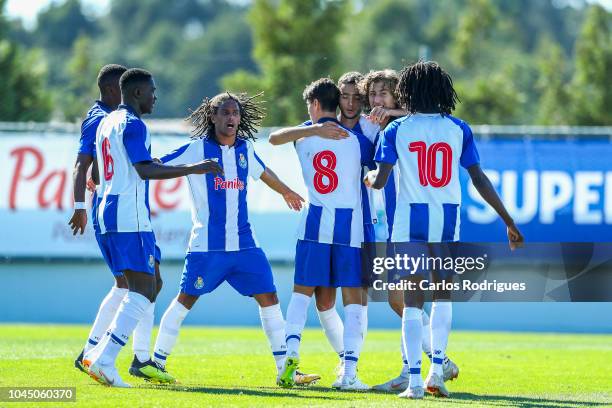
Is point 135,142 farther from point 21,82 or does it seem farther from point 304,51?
point 21,82

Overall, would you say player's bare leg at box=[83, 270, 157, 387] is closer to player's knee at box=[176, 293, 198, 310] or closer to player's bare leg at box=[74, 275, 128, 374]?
player's knee at box=[176, 293, 198, 310]

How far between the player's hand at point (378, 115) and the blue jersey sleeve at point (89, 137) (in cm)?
224

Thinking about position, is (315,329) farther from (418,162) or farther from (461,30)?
(461,30)

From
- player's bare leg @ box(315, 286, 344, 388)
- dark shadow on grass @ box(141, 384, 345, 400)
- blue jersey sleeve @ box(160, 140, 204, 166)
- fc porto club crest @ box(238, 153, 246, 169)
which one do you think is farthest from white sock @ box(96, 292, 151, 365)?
player's bare leg @ box(315, 286, 344, 388)

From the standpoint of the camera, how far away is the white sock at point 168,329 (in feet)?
31.7

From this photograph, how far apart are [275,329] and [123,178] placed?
64.9 inches

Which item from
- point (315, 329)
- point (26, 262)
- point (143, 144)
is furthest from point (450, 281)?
point (26, 262)

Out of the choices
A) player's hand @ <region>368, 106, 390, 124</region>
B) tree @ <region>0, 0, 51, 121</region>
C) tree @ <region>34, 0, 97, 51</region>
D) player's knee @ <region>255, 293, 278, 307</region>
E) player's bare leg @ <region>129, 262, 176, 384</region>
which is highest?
tree @ <region>34, 0, 97, 51</region>

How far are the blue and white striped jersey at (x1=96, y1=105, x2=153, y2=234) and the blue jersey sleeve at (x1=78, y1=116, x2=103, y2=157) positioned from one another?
0.71m

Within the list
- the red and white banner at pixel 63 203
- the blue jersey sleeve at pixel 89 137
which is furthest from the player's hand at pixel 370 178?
the red and white banner at pixel 63 203

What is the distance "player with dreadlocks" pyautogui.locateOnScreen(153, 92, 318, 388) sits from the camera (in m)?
9.54

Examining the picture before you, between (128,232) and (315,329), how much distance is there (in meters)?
10.6

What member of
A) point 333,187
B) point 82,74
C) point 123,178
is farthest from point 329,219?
point 82,74

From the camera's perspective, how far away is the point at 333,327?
9922mm
